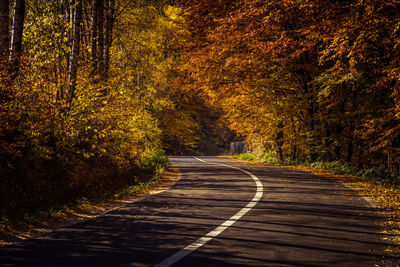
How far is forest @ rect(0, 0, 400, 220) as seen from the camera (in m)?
10.1

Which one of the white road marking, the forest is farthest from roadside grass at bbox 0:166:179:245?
the white road marking

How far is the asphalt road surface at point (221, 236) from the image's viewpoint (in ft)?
17.0

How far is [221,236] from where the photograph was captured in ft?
20.9

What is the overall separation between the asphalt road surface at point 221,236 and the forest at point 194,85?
2869 millimetres

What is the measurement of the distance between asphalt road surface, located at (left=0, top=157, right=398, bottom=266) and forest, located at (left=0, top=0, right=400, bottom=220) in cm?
287

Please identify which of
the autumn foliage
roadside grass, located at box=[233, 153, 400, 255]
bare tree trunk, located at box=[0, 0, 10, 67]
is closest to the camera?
roadside grass, located at box=[233, 153, 400, 255]

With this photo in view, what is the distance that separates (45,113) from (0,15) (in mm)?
3164

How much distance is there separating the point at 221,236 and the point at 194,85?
17706 millimetres

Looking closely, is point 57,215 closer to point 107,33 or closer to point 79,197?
point 79,197

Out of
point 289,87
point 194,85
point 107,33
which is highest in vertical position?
point 107,33

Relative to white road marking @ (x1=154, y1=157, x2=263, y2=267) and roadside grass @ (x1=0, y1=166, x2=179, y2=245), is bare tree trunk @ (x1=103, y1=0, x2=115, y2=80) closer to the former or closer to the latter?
roadside grass @ (x1=0, y1=166, x2=179, y2=245)

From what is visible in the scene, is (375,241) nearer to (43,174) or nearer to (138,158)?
(43,174)

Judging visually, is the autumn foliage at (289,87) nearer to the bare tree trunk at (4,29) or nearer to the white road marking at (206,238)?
the bare tree trunk at (4,29)

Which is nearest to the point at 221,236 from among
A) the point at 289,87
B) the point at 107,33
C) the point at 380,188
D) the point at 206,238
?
the point at 206,238
